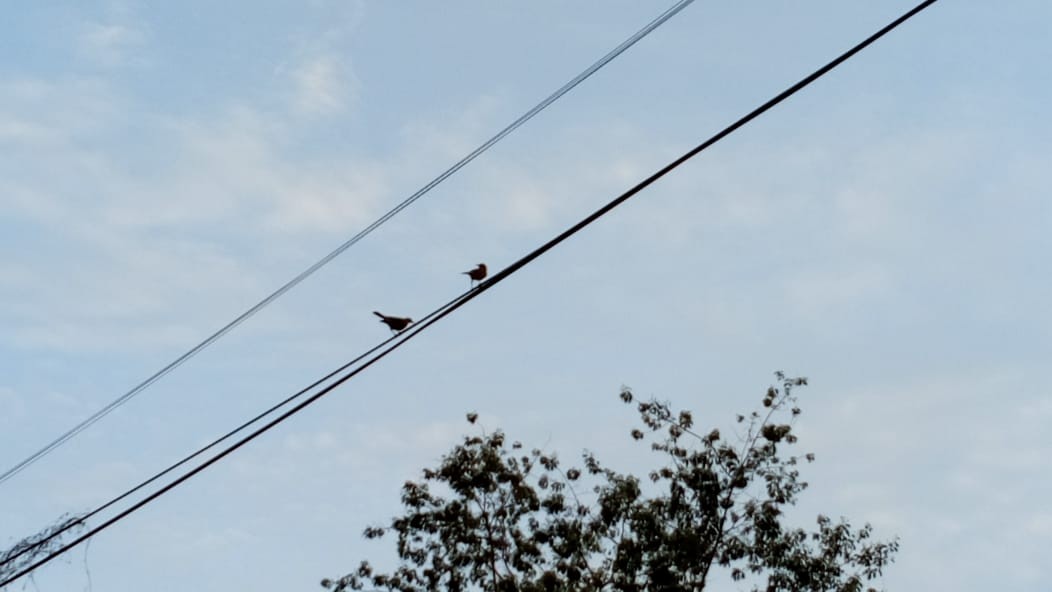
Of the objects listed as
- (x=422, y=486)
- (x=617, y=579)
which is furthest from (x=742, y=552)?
(x=422, y=486)

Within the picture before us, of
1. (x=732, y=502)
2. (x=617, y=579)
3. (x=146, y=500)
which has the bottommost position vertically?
(x=146, y=500)

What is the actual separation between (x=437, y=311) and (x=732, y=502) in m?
15.4

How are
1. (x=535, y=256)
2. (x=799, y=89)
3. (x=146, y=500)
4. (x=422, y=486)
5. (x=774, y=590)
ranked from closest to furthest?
(x=799, y=89) < (x=535, y=256) < (x=146, y=500) < (x=774, y=590) < (x=422, y=486)

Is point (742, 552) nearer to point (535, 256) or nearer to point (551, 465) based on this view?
point (551, 465)

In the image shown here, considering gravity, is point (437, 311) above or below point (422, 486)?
below

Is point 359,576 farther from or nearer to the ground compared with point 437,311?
farther from the ground

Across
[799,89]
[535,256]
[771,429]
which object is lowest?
[535,256]

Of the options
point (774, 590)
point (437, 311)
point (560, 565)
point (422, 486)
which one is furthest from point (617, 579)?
point (437, 311)

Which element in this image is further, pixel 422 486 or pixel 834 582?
pixel 422 486

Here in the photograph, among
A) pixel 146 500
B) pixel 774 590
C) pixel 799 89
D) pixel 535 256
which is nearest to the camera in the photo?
pixel 799 89

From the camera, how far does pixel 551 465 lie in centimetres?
2297

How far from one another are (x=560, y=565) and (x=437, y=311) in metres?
15.8

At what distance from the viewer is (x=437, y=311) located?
22.1ft

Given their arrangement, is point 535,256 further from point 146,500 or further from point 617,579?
point 617,579
